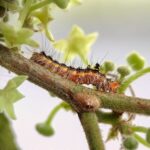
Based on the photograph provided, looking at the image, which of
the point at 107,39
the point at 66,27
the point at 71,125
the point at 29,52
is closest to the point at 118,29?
the point at 107,39

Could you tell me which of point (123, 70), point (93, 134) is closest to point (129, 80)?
point (123, 70)

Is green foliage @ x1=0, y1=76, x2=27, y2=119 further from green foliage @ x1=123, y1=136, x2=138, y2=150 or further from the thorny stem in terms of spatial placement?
green foliage @ x1=123, y1=136, x2=138, y2=150

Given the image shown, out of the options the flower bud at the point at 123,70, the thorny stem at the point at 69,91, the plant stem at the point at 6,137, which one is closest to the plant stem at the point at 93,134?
the thorny stem at the point at 69,91

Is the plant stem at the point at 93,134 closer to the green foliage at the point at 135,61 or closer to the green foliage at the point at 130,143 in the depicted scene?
the green foliage at the point at 130,143

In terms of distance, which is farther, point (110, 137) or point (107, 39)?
point (107, 39)

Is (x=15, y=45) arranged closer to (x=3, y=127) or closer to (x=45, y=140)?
(x=3, y=127)

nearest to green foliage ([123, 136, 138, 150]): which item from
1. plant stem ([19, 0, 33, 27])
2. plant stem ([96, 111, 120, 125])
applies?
plant stem ([96, 111, 120, 125])
